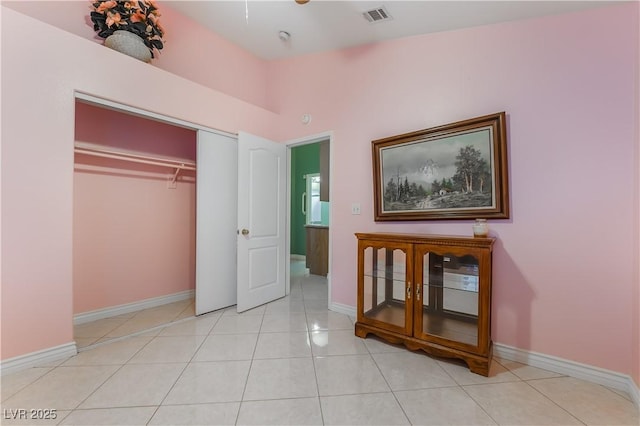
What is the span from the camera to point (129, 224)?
289cm

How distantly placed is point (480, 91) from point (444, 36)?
650mm

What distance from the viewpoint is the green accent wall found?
20.4ft

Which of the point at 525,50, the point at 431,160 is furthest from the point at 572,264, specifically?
the point at 525,50

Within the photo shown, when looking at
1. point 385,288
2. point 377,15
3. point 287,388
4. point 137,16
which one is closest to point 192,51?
point 137,16

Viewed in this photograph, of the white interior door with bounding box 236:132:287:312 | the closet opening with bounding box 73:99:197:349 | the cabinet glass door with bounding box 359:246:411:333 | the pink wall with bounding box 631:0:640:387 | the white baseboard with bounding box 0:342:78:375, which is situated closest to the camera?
Result: the pink wall with bounding box 631:0:640:387

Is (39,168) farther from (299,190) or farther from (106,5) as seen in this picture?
(299,190)

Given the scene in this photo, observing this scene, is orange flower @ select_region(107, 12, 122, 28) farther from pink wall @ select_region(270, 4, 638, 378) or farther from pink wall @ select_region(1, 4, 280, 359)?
pink wall @ select_region(270, 4, 638, 378)

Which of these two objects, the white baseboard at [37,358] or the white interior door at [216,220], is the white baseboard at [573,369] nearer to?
the white interior door at [216,220]

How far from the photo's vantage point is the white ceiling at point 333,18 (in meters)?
1.93

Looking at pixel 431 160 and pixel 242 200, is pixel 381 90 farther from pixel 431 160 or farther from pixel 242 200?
pixel 242 200

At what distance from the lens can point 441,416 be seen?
139 cm

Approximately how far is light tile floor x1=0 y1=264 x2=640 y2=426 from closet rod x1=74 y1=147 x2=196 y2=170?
172cm

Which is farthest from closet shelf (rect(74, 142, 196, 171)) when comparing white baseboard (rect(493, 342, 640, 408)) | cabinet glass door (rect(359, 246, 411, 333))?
white baseboard (rect(493, 342, 640, 408))

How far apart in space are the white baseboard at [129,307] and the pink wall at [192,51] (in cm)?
264
